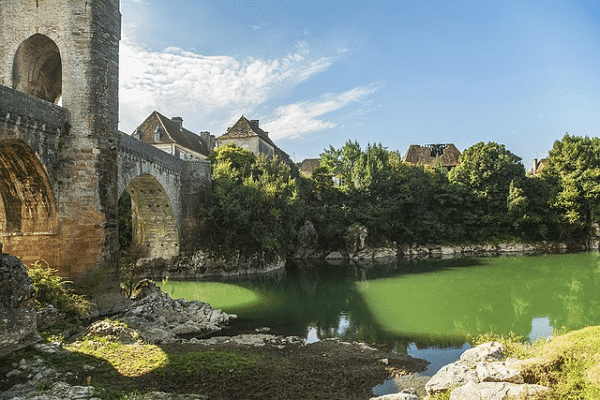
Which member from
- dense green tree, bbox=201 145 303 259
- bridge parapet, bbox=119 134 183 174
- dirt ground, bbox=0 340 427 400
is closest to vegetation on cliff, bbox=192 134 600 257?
dense green tree, bbox=201 145 303 259

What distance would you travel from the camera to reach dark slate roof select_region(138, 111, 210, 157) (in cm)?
3388

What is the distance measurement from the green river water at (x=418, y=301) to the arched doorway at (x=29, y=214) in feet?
19.6

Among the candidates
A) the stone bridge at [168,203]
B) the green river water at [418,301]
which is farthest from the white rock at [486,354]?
the stone bridge at [168,203]

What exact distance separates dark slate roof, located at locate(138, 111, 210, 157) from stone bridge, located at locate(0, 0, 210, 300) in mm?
20543

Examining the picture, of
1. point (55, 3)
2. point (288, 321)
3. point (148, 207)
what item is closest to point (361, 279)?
point (288, 321)

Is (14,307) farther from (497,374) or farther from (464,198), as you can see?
(464,198)

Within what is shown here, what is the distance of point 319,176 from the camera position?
38.1 meters

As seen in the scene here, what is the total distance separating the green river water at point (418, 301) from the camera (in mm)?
12203

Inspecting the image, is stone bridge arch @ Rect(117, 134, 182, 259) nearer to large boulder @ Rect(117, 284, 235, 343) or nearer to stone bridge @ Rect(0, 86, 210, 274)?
stone bridge @ Rect(0, 86, 210, 274)

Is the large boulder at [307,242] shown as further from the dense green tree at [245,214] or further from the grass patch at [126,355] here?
the grass patch at [126,355]

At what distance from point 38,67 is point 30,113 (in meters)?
3.61

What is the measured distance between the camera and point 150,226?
933 inches

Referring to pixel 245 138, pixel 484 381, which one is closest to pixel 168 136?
pixel 245 138

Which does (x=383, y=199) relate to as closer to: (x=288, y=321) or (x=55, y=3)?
(x=288, y=321)
